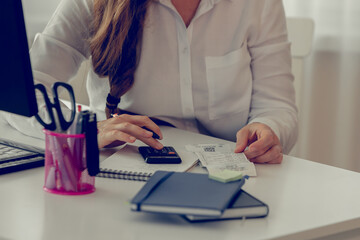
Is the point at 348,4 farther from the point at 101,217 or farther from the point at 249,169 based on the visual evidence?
the point at 101,217

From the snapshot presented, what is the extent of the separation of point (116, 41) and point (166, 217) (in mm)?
718

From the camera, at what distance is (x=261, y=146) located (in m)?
1.14

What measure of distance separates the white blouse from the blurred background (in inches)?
39.8

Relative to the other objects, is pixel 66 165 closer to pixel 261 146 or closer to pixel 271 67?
pixel 261 146

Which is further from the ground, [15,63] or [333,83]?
[15,63]

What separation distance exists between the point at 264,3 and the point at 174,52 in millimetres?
310

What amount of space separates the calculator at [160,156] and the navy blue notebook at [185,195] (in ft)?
0.51

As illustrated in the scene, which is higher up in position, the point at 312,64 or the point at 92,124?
the point at 92,124

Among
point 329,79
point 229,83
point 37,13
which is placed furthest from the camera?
point 329,79

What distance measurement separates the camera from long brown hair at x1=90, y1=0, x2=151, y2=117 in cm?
143

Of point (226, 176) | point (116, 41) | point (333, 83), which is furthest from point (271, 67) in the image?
point (333, 83)

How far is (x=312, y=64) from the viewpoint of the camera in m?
2.70

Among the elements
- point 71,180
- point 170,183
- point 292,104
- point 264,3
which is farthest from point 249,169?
point 264,3

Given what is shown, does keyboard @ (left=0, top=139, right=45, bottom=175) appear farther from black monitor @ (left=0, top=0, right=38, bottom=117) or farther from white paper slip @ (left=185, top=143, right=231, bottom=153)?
white paper slip @ (left=185, top=143, right=231, bottom=153)
